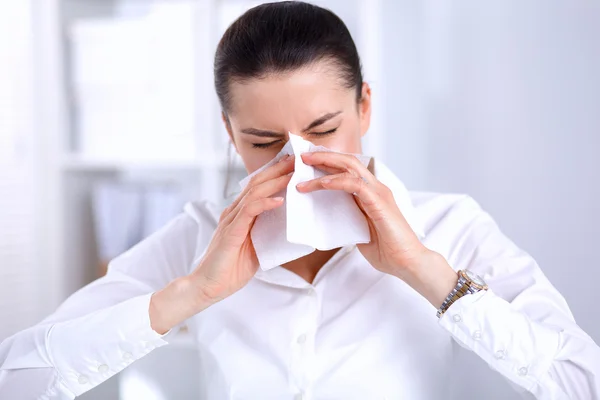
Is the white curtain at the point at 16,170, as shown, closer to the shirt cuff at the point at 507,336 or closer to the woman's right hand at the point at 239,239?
the woman's right hand at the point at 239,239

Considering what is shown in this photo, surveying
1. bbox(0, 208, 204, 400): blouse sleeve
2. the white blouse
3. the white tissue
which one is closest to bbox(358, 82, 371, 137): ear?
the white blouse

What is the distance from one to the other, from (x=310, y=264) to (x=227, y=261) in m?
0.24

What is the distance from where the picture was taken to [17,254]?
2.08m

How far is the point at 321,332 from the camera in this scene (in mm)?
1139

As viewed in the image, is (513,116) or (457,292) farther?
(513,116)

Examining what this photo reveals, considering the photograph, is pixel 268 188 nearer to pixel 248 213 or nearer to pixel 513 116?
pixel 248 213

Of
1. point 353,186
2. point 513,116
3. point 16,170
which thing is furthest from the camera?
point 16,170

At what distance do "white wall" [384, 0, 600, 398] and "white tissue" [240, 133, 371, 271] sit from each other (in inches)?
31.4

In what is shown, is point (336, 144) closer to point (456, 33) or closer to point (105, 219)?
point (456, 33)

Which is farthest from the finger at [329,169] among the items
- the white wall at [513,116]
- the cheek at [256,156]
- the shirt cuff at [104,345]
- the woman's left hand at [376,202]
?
the white wall at [513,116]

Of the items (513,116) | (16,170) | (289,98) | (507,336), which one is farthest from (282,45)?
(16,170)

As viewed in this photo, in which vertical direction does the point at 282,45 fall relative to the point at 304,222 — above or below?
above

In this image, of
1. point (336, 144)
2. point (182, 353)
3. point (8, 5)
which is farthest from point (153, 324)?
point (8, 5)

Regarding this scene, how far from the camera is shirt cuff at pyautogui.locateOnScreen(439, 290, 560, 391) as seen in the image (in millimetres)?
979
